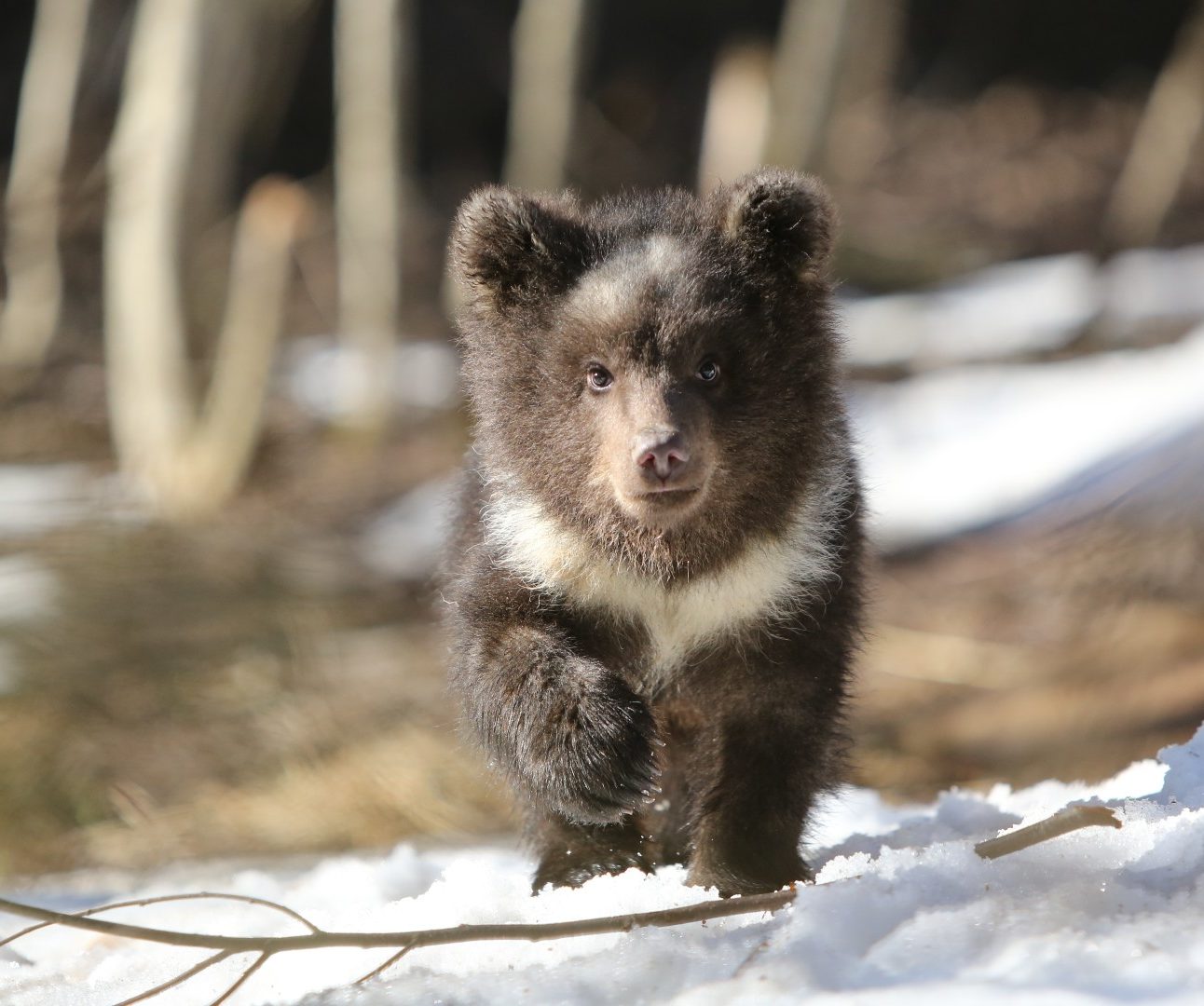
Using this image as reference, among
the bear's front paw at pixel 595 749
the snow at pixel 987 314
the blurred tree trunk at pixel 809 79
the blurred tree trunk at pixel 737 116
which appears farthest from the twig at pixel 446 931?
the snow at pixel 987 314

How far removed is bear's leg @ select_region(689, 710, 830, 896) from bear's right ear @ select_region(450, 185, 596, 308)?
1294 millimetres

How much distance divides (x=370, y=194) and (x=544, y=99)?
173cm

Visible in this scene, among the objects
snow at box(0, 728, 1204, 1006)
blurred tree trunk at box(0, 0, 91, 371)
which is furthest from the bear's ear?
blurred tree trunk at box(0, 0, 91, 371)

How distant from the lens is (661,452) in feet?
11.0

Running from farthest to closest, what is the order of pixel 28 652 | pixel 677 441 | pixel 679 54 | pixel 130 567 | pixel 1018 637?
pixel 679 54 < pixel 1018 637 < pixel 130 567 < pixel 28 652 < pixel 677 441

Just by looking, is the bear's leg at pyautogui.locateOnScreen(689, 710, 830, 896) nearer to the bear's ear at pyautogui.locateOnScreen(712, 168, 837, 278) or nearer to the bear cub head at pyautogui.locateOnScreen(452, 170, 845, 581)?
the bear cub head at pyautogui.locateOnScreen(452, 170, 845, 581)

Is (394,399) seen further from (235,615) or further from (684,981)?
(684,981)

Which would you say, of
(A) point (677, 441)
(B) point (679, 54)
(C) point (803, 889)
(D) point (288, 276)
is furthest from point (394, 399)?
(C) point (803, 889)

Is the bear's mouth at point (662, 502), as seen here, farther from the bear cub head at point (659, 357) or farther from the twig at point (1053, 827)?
the twig at point (1053, 827)

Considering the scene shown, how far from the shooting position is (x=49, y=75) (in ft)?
43.9

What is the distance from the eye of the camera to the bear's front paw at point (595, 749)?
334cm

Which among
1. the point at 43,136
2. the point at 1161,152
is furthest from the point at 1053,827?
the point at 1161,152

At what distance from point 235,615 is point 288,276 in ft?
26.6

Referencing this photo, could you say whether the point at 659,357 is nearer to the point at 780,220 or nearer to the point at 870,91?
the point at 780,220
